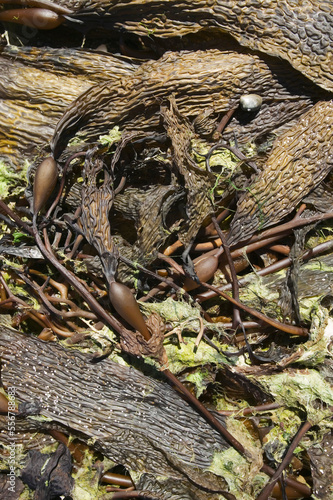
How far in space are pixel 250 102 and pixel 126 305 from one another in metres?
0.91

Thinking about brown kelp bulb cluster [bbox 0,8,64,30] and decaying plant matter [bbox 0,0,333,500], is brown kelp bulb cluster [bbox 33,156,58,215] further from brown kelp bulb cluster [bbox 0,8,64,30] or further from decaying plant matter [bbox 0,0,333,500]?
brown kelp bulb cluster [bbox 0,8,64,30]

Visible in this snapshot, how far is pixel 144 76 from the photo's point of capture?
168 centimetres

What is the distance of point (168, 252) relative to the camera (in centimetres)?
175

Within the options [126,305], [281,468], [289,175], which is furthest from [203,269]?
[281,468]

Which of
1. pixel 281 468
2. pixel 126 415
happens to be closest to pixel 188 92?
pixel 126 415

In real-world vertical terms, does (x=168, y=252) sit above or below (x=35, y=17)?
below

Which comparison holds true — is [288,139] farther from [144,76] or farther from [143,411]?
[143,411]

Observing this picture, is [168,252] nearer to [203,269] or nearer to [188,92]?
[203,269]

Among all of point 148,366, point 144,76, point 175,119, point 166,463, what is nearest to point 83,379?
point 148,366

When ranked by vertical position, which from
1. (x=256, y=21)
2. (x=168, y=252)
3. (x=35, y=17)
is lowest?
(x=168, y=252)

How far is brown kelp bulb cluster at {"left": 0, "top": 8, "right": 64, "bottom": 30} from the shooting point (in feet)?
5.62

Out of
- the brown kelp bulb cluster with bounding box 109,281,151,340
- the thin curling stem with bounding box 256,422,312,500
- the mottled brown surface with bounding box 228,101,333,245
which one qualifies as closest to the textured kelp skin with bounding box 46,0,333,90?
the mottled brown surface with bounding box 228,101,333,245

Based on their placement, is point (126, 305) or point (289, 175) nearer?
point (126, 305)

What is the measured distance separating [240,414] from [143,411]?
372mm
